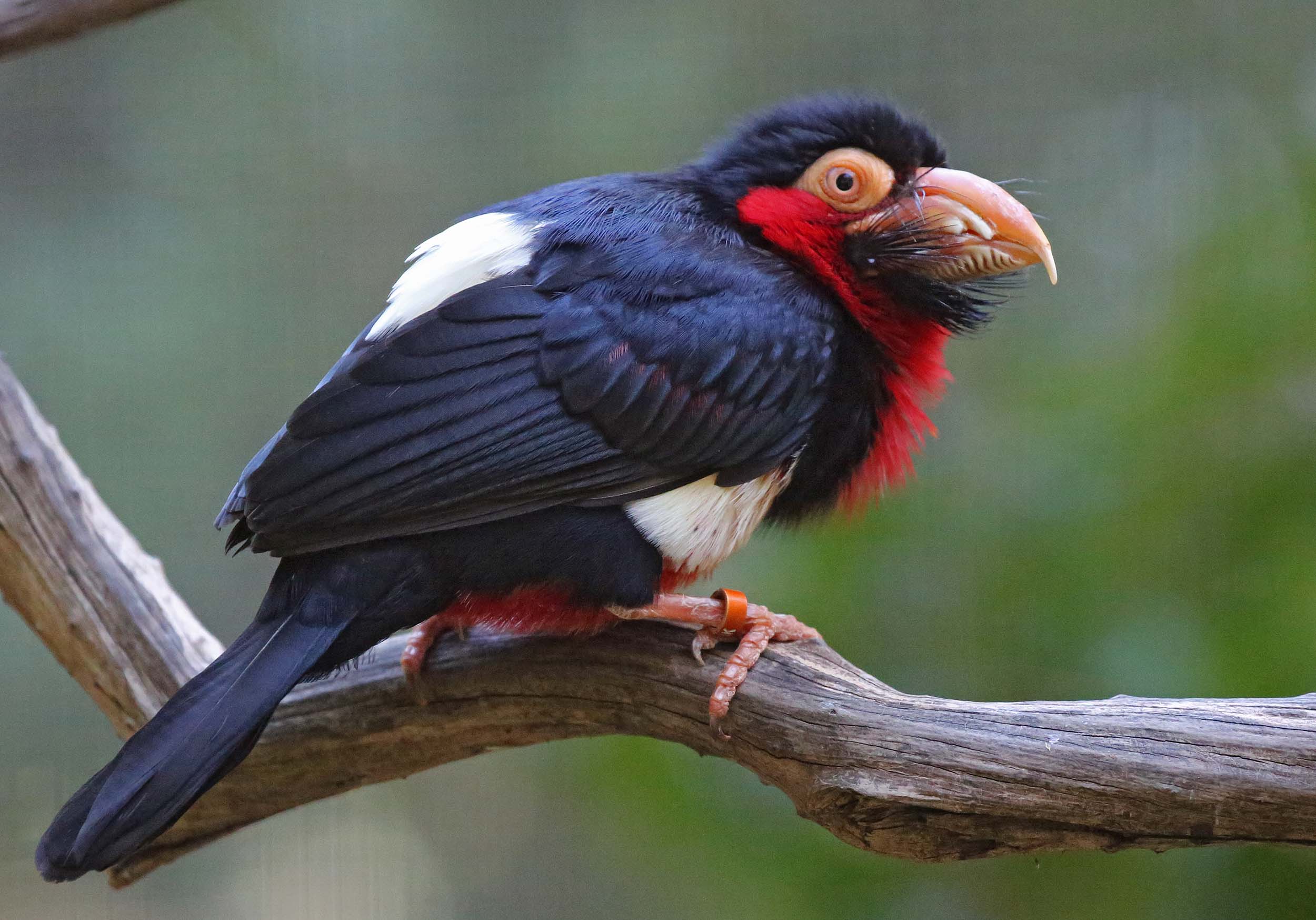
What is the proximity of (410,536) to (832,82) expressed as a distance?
2214 mm

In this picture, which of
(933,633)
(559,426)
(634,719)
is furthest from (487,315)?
(933,633)

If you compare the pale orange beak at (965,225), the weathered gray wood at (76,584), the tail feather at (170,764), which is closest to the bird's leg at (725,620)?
the tail feather at (170,764)

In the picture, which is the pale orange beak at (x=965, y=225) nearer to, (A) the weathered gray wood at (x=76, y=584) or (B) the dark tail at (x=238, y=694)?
(B) the dark tail at (x=238, y=694)

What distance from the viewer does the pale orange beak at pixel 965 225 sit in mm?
2090

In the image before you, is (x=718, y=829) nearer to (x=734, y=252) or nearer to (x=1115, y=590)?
(x=1115, y=590)

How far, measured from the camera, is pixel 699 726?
6.30 ft

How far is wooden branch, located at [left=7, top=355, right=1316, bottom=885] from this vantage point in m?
1.59

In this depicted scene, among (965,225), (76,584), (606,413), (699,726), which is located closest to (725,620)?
(699,726)

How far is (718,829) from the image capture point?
8.84 feet

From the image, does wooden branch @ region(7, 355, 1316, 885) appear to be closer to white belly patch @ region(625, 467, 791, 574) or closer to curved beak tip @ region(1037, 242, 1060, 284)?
white belly patch @ region(625, 467, 791, 574)

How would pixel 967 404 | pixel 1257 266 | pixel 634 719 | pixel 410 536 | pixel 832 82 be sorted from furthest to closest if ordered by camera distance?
pixel 832 82, pixel 967 404, pixel 1257 266, pixel 634 719, pixel 410 536

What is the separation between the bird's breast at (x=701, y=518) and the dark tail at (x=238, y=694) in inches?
14.2

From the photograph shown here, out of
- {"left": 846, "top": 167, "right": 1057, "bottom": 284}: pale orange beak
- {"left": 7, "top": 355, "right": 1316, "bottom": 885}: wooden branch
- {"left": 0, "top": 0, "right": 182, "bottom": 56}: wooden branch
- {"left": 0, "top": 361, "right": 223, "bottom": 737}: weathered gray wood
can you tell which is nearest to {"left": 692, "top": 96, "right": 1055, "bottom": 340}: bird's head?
{"left": 846, "top": 167, "right": 1057, "bottom": 284}: pale orange beak

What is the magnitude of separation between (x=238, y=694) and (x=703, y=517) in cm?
75
